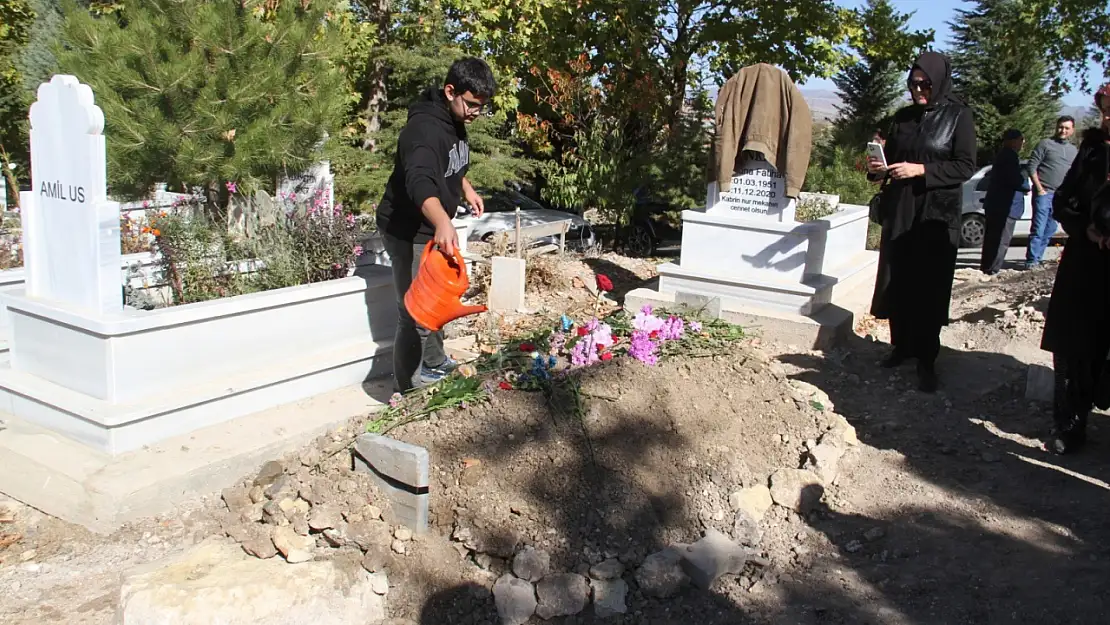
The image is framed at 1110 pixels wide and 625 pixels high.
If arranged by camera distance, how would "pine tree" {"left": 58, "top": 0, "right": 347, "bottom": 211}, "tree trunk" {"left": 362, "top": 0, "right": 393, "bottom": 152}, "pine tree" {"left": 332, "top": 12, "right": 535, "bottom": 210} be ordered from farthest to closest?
"tree trunk" {"left": 362, "top": 0, "right": 393, "bottom": 152}, "pine tree" {"left": 332, "top": 12, "right": 535, "bottom": 210}, "pine tree" {"left": 58, "top": 0, "right": 347, "bottom": 211}

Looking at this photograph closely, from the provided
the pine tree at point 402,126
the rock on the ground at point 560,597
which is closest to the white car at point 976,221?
the pine tree at point 402,126

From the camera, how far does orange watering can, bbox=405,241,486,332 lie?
4121 mm

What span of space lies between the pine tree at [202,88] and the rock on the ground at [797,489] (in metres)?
3.92

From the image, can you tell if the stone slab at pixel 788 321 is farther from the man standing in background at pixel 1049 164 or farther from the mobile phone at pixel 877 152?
the man standing in background at pixel 1049 164

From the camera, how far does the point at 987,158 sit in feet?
76.5

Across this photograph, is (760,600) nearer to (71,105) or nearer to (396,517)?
(396,517)

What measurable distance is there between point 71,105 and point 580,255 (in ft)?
20.6

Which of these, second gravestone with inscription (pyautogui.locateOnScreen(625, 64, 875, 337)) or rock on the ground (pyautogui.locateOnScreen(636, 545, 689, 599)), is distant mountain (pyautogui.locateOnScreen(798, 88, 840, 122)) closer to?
second gravestone with inscription (pyautogui.locateOnScreen(625, 64, 875, 337))

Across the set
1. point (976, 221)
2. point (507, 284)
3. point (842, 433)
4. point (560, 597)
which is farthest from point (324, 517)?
point (976, 221)

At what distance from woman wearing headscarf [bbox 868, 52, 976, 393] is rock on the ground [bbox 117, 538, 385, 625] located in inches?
137

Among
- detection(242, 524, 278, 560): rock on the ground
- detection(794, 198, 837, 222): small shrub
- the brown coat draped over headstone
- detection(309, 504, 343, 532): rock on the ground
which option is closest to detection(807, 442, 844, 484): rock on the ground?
detection(309, 504, 343, 532): rock on the ground

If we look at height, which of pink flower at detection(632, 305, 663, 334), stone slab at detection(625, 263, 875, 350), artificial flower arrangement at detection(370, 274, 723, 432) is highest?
pink flower at detection(632, 305, 663, 334)

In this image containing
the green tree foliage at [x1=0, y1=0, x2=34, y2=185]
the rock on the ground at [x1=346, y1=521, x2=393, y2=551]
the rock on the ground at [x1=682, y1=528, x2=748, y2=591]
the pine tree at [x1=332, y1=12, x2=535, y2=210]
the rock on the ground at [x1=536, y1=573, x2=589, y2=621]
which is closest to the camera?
the rock on the ground at [x1=536, y1=573, x2=589, y2=621]

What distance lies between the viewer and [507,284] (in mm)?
7336
